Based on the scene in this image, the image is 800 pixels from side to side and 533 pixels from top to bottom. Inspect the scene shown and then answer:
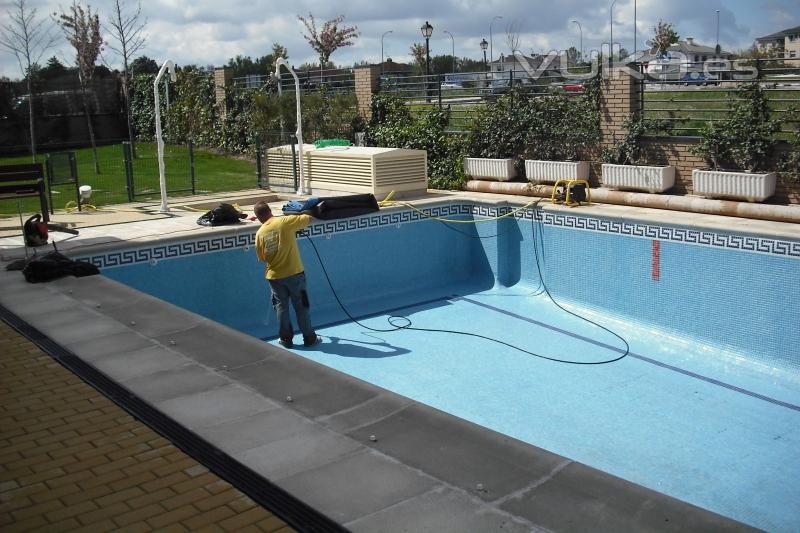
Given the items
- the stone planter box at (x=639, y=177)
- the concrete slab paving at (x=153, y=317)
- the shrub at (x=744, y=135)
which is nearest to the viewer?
the concrete slab paving at (x=153, y=317)

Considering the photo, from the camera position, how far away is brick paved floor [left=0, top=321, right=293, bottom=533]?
10.8ft

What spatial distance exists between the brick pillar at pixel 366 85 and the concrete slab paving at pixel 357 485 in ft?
48.2

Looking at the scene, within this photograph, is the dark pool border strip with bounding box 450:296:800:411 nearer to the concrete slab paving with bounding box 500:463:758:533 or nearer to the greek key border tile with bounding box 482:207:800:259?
the greek key border tile with bounding box 482:207:800:259

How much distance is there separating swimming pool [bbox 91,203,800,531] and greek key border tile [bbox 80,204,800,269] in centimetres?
2

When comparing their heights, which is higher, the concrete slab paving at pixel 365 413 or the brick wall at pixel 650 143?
the brick wall at pixel 650 143

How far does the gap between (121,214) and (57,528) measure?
30.2 feet

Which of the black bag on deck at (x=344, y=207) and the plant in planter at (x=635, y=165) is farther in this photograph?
the plant in planter at (x=635, y=165)

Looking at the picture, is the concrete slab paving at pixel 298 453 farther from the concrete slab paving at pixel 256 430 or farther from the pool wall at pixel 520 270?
the pool wall at pixel 520 270

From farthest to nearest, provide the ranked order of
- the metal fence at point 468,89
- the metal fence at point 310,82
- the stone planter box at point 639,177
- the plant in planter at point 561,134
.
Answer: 1. the metal fence at point 310,82
2. the metal fence at point 468,89
3. the plant in planter at point 561,134
4. the stone planter box at point 639,177

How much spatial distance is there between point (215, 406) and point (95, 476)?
83cm

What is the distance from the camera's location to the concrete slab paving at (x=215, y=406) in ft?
13.9

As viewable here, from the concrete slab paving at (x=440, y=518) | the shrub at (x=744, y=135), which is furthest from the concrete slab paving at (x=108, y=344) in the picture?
the shrub at (x=744, y=135)

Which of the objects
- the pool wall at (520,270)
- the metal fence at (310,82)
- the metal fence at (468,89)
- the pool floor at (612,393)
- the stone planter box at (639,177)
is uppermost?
the metal fence at (310,82)

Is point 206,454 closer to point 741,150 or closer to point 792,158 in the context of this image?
point 792,158
